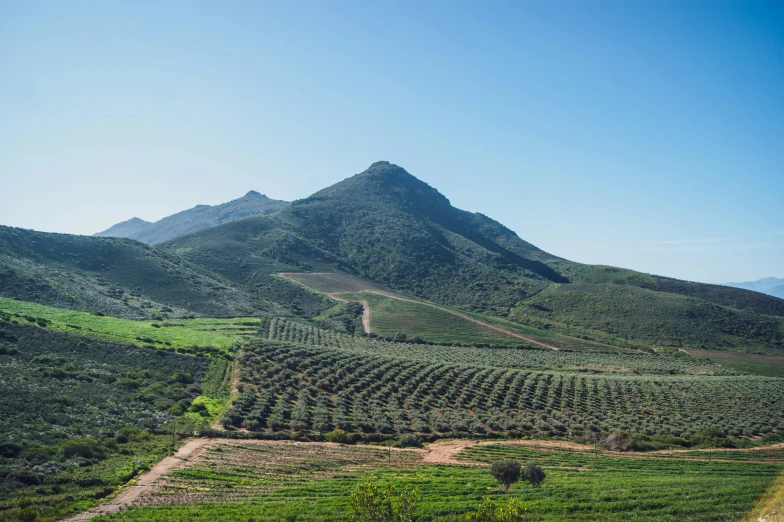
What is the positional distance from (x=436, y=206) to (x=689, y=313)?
331ft

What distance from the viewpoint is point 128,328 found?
179 feet

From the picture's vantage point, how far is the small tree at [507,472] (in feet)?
71.5

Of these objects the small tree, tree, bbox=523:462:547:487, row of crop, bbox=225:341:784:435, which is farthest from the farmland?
the small tree

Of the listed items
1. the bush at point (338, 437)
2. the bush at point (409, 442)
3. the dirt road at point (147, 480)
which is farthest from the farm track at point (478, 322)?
the dirt road at point (147, 480)

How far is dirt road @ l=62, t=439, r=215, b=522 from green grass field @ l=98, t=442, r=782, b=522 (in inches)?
32.2

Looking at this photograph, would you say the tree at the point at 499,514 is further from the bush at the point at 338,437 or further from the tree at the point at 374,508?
the bush at the point at 338,437

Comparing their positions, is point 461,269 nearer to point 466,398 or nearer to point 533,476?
point 466,398

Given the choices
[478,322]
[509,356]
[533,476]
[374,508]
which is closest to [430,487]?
[533,476]

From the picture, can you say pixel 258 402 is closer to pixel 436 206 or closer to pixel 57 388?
pixel 57 388

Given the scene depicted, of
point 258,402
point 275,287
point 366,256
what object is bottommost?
point 258,402

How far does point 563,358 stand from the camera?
2694 inches

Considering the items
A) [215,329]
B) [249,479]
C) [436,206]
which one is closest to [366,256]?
[436,206]

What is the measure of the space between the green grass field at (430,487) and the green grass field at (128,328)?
2648 centimetres

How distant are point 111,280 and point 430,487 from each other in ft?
256
